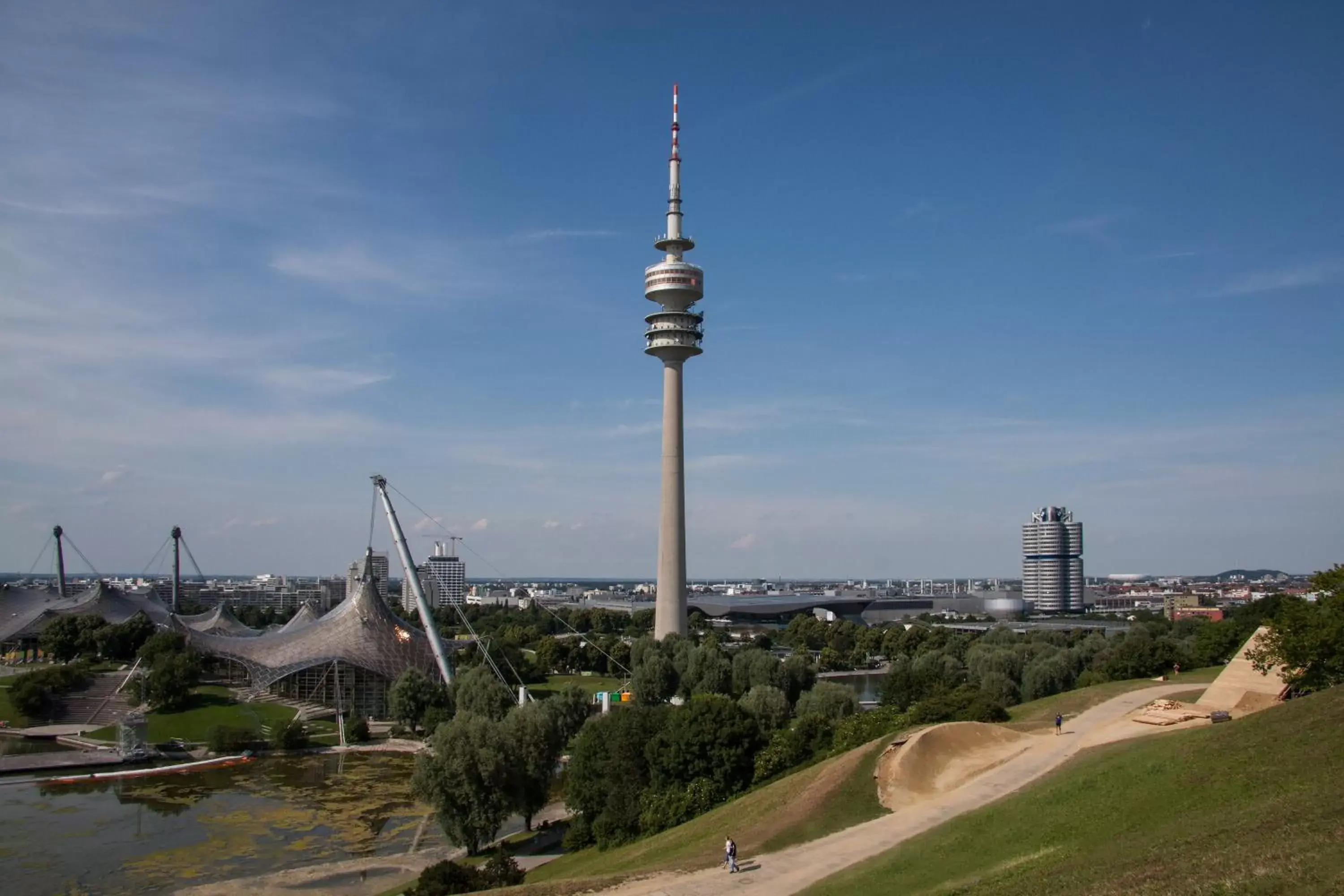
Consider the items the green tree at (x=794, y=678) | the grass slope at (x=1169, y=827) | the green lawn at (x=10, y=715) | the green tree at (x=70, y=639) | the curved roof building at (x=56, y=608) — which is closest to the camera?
the grass slope at (x=1169, y=827)

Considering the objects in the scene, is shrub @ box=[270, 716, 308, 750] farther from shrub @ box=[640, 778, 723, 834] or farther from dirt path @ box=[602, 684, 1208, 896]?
dirt path @ box=[602, 684, 1208, 896]

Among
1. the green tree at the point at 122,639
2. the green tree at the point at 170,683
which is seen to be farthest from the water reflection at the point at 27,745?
the green tree at the point at 122,639

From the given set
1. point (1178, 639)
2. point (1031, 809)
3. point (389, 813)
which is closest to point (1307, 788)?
point (1031, 809)

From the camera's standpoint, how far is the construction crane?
67062 mm

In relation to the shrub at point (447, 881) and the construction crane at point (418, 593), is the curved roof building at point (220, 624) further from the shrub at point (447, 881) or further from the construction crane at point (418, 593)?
the shrub at point (447, 881)

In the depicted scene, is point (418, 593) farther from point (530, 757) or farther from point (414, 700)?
point (530, 757)

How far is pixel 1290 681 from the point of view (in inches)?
1118

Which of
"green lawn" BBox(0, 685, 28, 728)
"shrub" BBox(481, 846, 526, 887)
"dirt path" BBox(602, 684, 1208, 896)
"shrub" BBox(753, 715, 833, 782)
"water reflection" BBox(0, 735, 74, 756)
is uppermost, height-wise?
"dirt path" BBox(602, 684, 1208, 896)

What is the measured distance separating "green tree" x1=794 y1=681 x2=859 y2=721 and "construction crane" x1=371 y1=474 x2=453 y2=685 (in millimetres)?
25015

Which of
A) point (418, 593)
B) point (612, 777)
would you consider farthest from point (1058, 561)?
point (612, 777)

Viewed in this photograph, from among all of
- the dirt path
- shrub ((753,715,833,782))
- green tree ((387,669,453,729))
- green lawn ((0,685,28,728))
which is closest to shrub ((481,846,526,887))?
the dirt path

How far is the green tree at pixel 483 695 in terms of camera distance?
172ft

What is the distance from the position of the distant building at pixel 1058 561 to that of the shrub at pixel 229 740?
15499 centimetres

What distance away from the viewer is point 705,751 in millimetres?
33594
